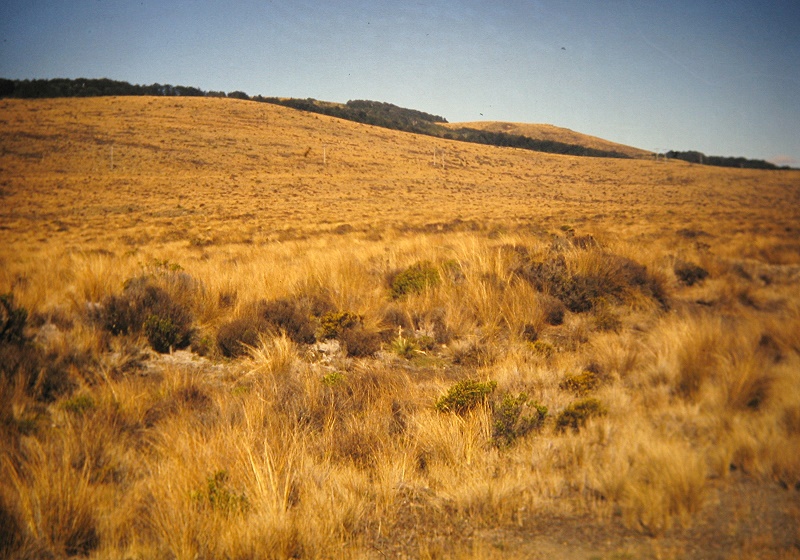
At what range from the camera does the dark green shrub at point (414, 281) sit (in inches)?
258

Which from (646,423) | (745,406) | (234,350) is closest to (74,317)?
(234,350)

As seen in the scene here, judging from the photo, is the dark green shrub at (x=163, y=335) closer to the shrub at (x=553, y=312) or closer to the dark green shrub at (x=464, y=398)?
the dark green shrub at (x=464, y=398)

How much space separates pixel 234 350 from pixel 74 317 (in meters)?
2.12

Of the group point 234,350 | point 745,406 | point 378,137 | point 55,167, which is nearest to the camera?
point 745,406

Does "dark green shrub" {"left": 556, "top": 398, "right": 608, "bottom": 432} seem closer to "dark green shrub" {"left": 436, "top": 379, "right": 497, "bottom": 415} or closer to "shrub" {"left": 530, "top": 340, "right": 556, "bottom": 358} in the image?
"dark green shrub" {"left": 436, "top": 379, "right": 497, "bottom": 415}

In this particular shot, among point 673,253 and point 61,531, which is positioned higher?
point 673,253

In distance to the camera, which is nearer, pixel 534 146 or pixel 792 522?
pixel 792 522

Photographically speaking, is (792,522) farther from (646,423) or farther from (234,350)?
(234,350)

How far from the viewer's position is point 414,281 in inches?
265

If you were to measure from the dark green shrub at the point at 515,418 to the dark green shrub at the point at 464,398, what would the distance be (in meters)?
0.14

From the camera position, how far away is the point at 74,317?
16.7 feet

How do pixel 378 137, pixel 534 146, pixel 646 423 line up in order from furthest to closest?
pixel 534 146, pixel 378 137, pixel 646 423

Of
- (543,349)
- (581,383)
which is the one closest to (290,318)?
(543,349)

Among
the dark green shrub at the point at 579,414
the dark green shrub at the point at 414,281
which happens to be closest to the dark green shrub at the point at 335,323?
the dark green shrub at the point at 414,281
